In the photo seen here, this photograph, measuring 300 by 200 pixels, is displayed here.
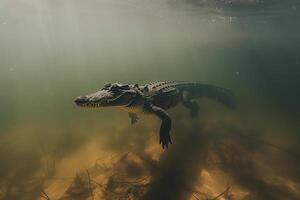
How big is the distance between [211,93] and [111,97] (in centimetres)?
627

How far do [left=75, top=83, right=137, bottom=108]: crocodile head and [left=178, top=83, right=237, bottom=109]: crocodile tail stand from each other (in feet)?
12.8

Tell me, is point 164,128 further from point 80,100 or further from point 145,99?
point 80,100

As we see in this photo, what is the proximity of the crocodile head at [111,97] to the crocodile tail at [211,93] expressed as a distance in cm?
391

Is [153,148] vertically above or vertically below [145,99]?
below

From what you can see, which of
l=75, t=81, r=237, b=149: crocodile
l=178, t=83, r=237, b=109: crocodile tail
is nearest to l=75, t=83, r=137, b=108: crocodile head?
l=75, t=81, r=237, b=149: crocodile

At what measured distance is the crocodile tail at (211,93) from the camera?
9.49 m

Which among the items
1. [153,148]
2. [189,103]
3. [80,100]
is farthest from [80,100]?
[189,103]

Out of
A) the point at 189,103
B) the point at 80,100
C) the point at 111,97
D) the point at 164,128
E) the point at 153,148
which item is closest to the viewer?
the point at 80,100

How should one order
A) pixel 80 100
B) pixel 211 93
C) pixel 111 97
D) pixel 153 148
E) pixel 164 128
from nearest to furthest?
pixel 80 100 < pixel 111 97 < pixel 164 128 < pixel 153 148 < pixel 211 93

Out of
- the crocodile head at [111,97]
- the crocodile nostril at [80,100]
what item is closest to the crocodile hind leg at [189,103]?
the crocodile head at [111,97]

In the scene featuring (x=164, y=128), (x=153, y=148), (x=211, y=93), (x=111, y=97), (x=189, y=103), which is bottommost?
(x=153, y=148)

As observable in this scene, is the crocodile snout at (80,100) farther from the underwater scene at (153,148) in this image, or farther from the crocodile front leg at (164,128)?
the crocodile front leg at (164,128)

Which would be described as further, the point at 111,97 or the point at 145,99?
the point at 145,99

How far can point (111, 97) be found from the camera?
5.11m
